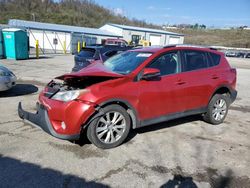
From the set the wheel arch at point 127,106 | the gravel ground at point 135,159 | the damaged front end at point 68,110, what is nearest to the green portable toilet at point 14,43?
the gravel ground at point 135,159

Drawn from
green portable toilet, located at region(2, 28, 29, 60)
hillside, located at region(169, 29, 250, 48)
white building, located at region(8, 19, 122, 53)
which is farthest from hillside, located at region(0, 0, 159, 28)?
green portable toilet, located at region(2, 28, 29, 60)

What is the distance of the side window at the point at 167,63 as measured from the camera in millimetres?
4625

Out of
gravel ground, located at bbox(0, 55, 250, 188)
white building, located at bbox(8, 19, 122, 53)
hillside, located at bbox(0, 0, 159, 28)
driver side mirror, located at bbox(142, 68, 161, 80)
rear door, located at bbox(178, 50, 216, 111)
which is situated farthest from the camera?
hillside, located at bbox(0, 0, 159, 28)

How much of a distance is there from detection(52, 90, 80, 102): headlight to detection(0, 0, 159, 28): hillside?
57.5 m

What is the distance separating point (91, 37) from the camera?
34469 mm

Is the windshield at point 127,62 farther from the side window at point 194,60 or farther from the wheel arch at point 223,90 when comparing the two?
the wheel arch at point 223,90

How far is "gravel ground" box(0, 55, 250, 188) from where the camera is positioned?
10.6 feet

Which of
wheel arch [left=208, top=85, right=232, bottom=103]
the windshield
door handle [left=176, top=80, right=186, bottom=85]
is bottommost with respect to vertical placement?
wheel arch [left=208, top=85, right=232, bottom=103]

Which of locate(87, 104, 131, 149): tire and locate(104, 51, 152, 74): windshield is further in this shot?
locate(104, 51, 152, 74): windshield

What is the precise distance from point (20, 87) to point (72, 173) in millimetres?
6190

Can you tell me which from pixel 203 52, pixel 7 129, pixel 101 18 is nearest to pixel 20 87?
pixel 7 129

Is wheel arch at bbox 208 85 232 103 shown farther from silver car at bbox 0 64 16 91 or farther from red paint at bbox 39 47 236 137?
silver car at bbox 0 64 16 91

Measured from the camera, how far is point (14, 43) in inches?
697

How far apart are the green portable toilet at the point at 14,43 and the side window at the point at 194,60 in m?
15.6
